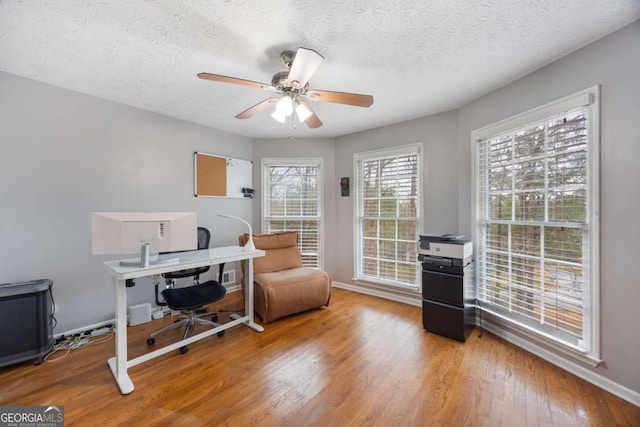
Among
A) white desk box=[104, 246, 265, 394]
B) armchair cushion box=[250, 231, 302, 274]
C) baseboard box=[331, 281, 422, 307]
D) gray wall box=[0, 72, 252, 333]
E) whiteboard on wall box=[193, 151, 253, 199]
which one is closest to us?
white desk box=[104, 246, 265, 394]

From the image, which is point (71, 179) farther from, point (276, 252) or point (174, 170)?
point (276, 252)

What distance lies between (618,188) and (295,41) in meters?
2.38

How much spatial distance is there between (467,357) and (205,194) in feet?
11.4

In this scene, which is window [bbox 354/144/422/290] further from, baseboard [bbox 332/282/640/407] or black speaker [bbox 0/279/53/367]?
black speaker [bbox 0/279/53/367]

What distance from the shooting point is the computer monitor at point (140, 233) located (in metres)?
1.89

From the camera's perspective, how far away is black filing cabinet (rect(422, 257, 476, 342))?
2.42m

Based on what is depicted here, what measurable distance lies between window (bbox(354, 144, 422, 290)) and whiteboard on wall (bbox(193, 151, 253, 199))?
1727 millimetres

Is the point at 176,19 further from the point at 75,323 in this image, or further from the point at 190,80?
the point at 75,323

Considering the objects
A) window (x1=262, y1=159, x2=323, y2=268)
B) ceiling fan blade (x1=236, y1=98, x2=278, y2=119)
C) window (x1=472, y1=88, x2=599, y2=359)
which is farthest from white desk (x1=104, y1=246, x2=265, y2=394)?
window (x1=472, y1=88, x2=599, y2=359)

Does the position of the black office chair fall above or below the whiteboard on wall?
below

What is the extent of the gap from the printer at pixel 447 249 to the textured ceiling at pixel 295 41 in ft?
4.83

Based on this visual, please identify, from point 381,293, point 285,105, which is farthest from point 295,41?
point 381,293

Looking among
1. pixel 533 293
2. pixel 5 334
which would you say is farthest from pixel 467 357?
pixel 5 334

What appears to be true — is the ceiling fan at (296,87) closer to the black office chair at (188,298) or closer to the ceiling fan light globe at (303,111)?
the ceiling fan light globe at (303,111)
